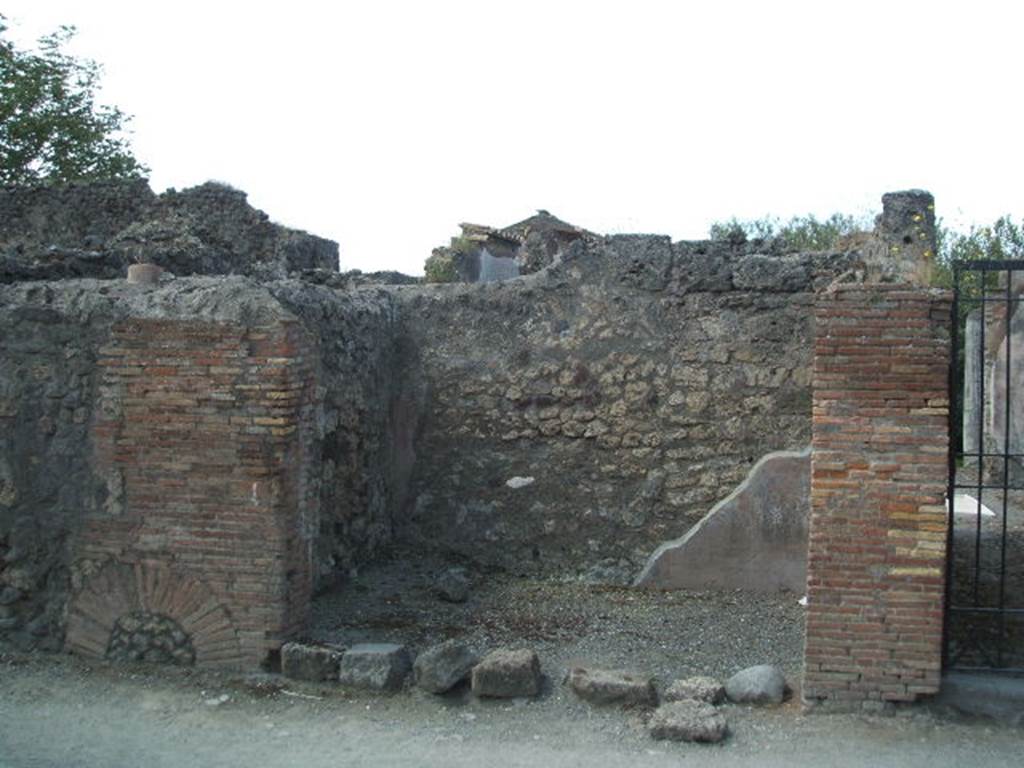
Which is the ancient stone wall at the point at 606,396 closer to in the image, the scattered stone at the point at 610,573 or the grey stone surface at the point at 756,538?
the scattered stone at the point at 610,573

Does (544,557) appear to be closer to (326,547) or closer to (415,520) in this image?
(415,520)

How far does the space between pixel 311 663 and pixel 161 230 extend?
5303mm

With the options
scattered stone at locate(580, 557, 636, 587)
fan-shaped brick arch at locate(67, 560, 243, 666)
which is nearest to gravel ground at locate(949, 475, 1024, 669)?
scattered stone at locate(580, 557, 636, 587)

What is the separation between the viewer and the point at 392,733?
539 cm

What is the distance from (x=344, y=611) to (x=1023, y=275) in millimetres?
7702

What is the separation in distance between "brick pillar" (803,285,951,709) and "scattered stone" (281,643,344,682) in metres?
2.50

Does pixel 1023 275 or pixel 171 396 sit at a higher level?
pixel 1023 275

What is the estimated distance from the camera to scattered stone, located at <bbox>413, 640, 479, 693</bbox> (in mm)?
5734

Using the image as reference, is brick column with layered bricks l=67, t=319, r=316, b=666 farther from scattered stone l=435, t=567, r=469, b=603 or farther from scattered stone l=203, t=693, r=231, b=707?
scattered stone l=435, t=567, r=469, b=603

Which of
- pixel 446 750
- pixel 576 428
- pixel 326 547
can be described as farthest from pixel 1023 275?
pixel 446 750

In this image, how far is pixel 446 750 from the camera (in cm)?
521

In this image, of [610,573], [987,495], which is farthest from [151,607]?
[987,495]

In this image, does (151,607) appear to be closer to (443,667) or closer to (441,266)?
(443,667)

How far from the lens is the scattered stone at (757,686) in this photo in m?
5.55
